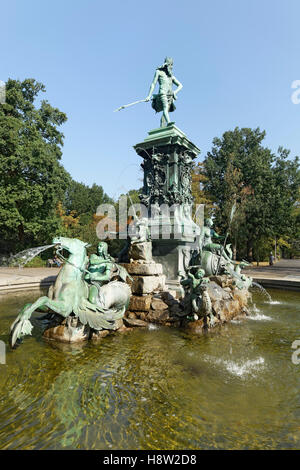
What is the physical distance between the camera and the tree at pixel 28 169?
2136 centimetres

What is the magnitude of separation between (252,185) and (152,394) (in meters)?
30.9

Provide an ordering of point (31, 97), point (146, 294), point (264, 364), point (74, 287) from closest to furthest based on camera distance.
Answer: point (264, 364) → point (74, 287) → point (146, 294) → point (31, 97)

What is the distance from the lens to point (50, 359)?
4.36 meters

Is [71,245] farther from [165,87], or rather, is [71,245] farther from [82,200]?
[82,200]

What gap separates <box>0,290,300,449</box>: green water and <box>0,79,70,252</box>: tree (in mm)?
19148

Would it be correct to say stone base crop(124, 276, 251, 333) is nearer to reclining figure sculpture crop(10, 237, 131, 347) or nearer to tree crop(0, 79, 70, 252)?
reclining figure sculpture crop(10, 237, 131, 347)

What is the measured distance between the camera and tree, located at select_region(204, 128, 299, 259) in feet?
95.0

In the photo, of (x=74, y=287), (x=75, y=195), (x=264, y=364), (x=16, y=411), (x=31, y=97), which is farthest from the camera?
(x=75, y=195)

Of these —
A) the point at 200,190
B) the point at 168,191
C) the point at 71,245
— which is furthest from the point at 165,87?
the point at 200,190

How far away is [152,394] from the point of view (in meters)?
3.39

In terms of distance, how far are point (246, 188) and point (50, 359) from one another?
29512 millimetres

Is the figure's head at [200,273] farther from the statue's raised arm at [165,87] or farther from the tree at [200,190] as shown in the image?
the tree at [200,190]
